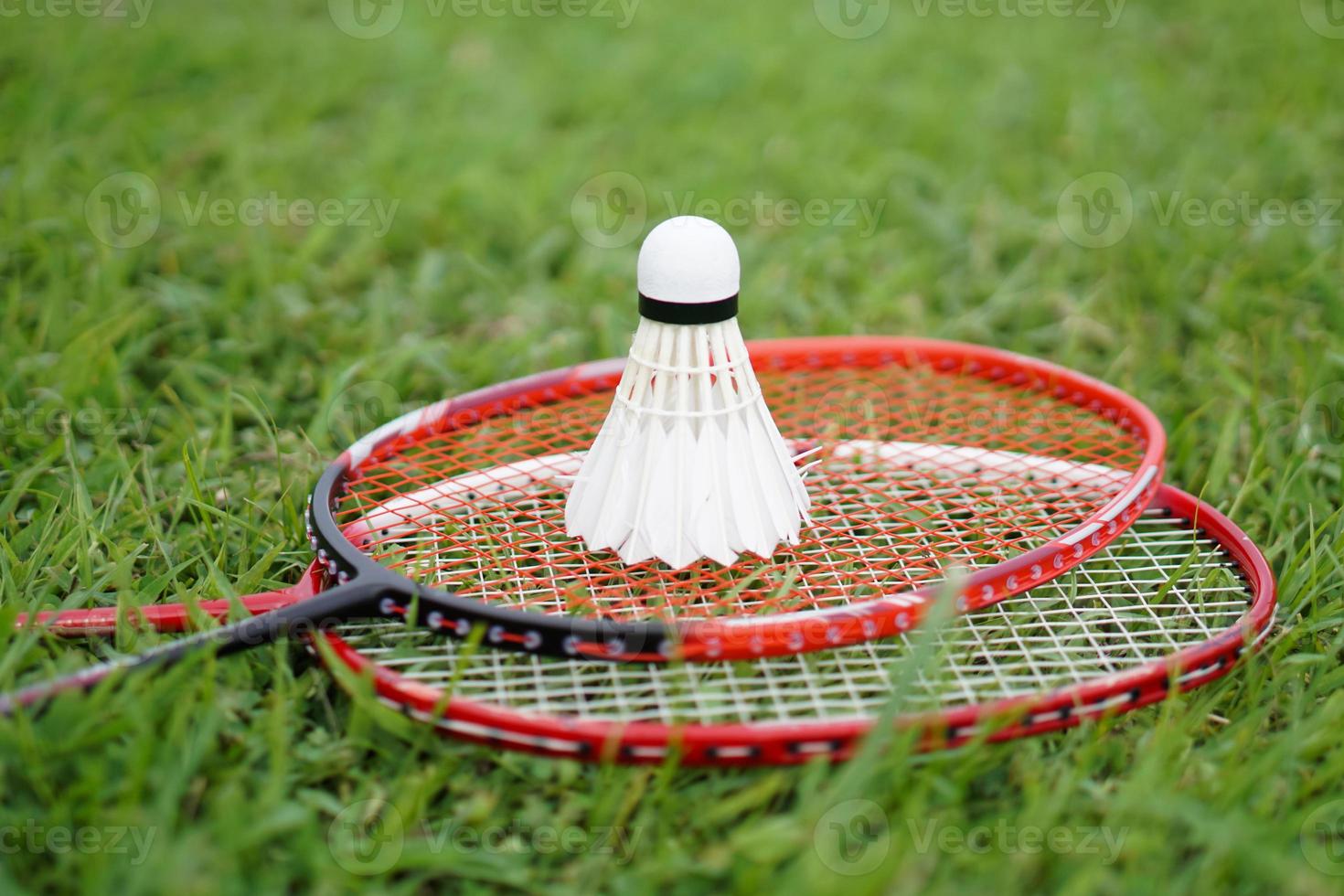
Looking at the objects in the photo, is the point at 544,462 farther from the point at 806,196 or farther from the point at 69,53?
the point at 69,53

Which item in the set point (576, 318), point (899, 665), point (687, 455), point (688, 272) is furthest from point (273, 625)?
point (576, 318)

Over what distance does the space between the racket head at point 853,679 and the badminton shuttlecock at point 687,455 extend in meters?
0.25

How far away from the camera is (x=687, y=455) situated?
2.00m

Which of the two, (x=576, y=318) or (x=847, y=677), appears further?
(x=576, y=318)

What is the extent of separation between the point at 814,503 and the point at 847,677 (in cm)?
58

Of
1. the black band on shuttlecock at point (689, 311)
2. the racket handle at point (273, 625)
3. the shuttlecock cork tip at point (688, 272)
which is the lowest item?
the racket handle at point (273, 625)

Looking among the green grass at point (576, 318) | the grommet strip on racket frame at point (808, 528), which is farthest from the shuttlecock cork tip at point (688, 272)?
the green grass at point (576, 318)

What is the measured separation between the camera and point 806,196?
394 centimetres

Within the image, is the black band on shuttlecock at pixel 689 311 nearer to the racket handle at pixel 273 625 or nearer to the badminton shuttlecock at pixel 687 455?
the badminton shuttlecock at pixel 687 455

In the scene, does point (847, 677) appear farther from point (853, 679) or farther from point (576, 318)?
point (576, 318)

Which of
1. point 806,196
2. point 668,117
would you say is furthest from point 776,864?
point 668,117

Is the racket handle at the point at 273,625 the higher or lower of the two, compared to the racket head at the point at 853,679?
higher

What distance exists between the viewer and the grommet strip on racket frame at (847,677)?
64.5 inches

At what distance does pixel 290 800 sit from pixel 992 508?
136 centimetres
